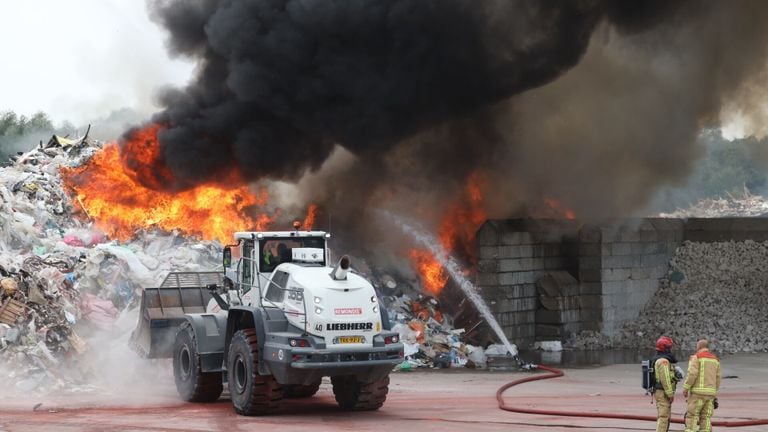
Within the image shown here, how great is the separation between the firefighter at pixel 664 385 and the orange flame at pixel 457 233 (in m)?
13.6

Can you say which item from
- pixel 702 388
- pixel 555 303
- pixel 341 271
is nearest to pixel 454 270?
pixel 555 303

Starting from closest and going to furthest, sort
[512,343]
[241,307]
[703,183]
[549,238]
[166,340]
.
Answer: [241,307] → [166,340] → [512,343] → [549,238] → [703,183]

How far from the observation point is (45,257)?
18.6m

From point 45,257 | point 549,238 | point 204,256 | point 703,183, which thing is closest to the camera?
point 45,257

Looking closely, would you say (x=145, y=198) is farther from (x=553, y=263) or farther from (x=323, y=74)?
(x=553, y=263)

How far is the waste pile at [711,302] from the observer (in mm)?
24688

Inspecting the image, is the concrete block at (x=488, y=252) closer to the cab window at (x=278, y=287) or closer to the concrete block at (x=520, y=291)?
the concrete block at (x=520, y=291)

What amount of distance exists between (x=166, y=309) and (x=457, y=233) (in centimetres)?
1097

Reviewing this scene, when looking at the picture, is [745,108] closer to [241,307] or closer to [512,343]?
[512,343]

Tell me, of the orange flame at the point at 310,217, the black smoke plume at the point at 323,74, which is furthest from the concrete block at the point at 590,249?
the orange flame at the point at 310,217

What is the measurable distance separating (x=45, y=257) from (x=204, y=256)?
128 inches

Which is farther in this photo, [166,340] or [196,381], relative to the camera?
[166,340]

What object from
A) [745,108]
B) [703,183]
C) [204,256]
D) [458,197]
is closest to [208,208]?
[204,256]

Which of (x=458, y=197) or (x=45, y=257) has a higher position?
(x=458, y=197)
